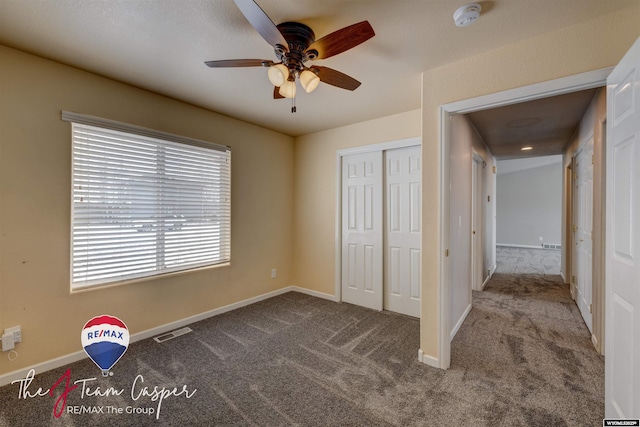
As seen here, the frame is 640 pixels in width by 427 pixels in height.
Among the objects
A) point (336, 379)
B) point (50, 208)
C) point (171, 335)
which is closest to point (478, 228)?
point (336, 379)

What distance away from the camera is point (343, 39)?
1521 millimetres

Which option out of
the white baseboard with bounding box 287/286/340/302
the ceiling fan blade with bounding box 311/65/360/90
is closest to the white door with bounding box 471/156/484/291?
the white baseboard with bounding box 287/286/340/302

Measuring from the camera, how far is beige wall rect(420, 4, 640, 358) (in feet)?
5.30

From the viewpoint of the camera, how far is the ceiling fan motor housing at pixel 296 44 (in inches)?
66.1

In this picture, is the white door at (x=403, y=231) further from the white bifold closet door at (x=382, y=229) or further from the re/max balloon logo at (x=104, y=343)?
the re/max balloon logo at (x=104, y=343)

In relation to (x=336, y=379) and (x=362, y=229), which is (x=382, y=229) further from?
(x=336, y=379)

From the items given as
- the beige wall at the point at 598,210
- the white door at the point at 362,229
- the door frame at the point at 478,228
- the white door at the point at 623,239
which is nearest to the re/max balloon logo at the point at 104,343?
the white door at the point at 362,229

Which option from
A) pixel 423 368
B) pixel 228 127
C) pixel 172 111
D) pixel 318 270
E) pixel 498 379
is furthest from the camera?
pixel 318 270

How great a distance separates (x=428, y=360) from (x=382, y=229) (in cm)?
165

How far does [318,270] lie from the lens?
4059 mm

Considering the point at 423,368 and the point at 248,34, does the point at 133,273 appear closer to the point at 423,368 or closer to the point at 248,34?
the point at 248,34

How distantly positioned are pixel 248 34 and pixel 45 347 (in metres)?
2.82

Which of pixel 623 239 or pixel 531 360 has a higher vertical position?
pixel 623 239

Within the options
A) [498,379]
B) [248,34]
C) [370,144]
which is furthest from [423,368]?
[248,34]
